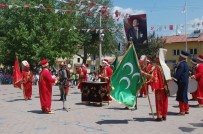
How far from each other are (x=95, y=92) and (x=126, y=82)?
467 centimetres

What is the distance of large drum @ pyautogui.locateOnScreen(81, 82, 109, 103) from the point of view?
1545 cm

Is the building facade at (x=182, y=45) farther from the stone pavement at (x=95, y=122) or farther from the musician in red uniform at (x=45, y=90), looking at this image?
the musician in red uniform at (x=45, y=90)

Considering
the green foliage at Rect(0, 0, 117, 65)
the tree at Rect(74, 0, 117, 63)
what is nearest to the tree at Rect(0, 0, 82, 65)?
the green foliage at Rect(0, 0, 117, 65)

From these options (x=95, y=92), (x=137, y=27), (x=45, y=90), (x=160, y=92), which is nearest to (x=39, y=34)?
(x=137, y=27)

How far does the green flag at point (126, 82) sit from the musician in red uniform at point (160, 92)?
1.53 ft

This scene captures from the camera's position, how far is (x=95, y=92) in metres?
15.6

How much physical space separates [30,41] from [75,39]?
509cm

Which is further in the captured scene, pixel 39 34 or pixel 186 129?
pixel 39 34

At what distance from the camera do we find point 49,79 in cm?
1312

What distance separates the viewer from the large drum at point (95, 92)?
50.7 ft

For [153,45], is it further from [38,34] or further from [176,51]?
[38,34]

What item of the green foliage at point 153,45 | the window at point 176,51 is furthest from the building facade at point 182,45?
the green foliage at point 153,45

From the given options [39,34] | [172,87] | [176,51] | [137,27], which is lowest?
[172,87]

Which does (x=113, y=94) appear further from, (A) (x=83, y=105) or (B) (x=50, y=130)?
(A) (x=83, y=105)
